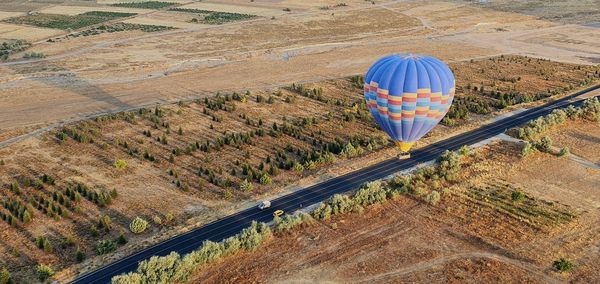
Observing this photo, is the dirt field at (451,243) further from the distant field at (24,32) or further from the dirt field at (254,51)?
the distant field at (24,32)

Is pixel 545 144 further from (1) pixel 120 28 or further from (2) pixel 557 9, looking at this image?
(2) pixel 557 9

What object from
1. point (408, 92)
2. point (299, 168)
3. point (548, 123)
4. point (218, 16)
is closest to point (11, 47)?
point (218, 16)

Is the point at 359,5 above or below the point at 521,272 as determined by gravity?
above

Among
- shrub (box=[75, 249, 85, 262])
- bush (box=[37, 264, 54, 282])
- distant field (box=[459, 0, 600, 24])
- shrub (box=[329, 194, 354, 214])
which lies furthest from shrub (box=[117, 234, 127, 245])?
distant field (box=[459, 0, 600, 24])

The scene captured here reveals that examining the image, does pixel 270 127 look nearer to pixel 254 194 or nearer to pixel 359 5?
pixel 254 194

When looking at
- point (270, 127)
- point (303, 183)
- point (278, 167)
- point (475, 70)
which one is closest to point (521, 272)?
point (303, 183)

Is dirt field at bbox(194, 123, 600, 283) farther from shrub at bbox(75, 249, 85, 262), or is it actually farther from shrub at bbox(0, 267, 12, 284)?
shrub at bbox(0, 267, 12, 284)

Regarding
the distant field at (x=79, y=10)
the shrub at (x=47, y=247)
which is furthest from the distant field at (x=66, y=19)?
the shrub at (x=47, y=247)
